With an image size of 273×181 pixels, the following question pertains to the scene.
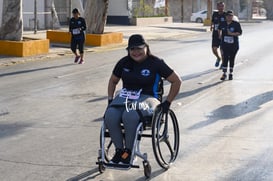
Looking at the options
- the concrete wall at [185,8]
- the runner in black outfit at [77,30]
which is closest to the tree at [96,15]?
the runner in black outfit at [77,30]

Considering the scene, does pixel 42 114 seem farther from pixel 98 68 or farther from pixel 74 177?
pixel 98 68

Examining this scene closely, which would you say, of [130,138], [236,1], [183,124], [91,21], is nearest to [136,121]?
[130,138]

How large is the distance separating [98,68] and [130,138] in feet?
36.6

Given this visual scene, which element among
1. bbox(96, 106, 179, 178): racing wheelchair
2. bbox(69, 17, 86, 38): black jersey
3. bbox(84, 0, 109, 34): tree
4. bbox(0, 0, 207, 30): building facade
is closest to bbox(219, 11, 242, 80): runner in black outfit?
bbox(69, 17, 86, 38): black jersey

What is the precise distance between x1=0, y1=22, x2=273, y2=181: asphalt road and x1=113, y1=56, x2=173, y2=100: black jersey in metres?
0.94

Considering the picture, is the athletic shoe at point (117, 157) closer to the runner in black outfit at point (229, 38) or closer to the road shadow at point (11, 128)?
the road shadow at point (11, 128)

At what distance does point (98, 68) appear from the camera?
17.3m

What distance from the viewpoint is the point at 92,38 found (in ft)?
81.6

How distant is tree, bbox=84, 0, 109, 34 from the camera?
2500 centimetres

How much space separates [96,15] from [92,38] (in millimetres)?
1019

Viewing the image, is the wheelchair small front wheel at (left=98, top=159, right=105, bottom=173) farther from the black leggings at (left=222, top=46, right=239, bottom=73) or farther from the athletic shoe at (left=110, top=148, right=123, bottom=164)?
the black leggings at (left=222, top=46, right=239, bottom=73)

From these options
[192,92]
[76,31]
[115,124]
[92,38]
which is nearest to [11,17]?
[76,31]

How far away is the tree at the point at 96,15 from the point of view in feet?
82.0

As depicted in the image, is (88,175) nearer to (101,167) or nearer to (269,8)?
(101,167)
